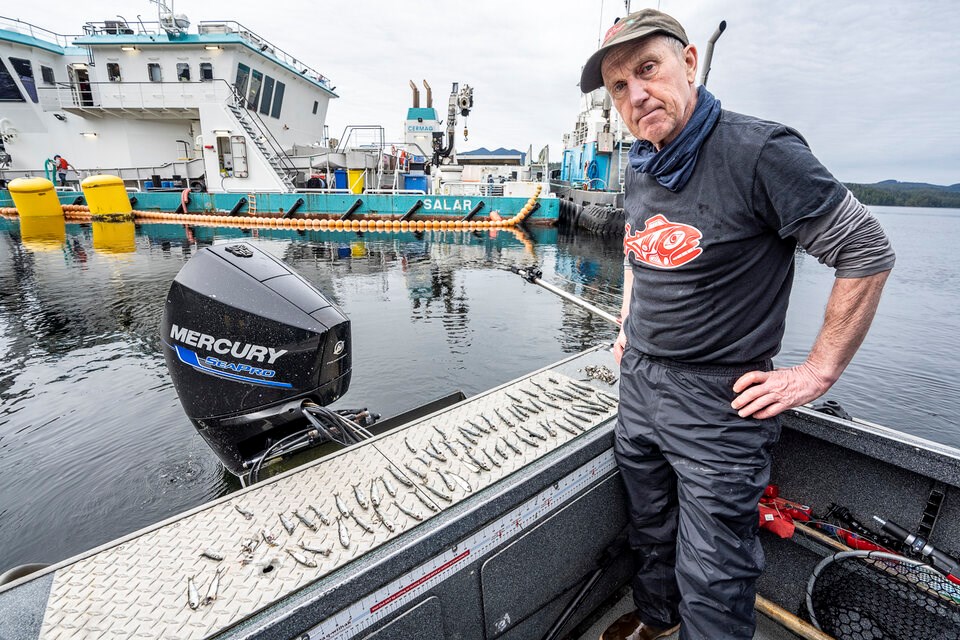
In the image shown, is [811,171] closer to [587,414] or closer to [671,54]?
[671,54]

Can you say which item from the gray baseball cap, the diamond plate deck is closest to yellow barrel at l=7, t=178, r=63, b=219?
the diamond plate deck

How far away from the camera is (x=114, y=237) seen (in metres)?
16.6

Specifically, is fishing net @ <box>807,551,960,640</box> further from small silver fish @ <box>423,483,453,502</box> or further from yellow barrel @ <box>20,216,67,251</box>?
yellow barrel @ <box>20,216,67,251</box>

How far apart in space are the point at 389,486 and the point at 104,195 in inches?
1023

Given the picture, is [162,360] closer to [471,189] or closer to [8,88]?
[471,189]

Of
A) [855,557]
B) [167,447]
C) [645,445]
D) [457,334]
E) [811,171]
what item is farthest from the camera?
[457,334]

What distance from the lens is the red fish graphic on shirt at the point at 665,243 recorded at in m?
1.64

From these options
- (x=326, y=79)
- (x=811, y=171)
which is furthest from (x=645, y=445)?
(x=326, y=79)

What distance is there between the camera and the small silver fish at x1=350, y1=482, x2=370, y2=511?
1.55 meters

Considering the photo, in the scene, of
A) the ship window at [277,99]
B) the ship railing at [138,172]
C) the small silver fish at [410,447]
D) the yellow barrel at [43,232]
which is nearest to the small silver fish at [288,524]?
the small silver fish at [410,447]

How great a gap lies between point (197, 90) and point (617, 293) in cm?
2296

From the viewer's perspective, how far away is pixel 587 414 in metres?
2.20

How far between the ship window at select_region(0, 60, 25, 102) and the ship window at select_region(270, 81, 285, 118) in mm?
12675

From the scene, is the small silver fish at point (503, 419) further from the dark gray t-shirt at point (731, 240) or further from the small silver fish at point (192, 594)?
the small silver fish at point (192, 594)
